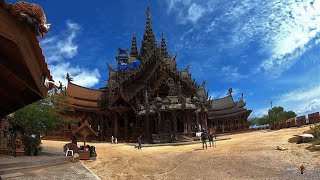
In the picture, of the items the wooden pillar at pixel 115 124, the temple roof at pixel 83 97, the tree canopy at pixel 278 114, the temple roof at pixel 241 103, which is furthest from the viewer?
the tree canopy at pixel 278 114

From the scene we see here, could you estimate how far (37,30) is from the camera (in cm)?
491

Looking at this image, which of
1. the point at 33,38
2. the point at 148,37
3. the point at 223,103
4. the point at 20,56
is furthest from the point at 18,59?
the point at 223,103

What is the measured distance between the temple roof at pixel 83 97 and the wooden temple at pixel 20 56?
120 feet

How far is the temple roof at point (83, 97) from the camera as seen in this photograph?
44.3 meters

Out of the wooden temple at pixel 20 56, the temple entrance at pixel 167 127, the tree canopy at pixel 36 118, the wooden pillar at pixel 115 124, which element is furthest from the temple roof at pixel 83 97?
the wooden temple at pixel 20 56

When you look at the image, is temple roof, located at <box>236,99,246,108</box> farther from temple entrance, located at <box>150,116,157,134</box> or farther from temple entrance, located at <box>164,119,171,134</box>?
temple entrance, located at <box>164,119,171,134</box>

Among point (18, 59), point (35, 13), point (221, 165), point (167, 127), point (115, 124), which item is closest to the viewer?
point (35, 13)

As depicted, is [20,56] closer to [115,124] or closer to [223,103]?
[115,124]

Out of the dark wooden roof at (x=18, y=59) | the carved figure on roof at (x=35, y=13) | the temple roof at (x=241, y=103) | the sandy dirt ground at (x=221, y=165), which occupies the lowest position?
the sandy dirt ground at (x=221, y=165)

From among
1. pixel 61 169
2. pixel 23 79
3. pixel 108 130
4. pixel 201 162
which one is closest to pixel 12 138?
pixel 61 169

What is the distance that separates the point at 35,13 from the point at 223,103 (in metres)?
61.6

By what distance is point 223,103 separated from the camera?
211ft

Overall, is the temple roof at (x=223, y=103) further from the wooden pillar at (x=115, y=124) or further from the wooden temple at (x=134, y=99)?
the wooden pillar at (x=115, y=124)

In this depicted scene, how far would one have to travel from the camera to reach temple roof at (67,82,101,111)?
44.3 meters
